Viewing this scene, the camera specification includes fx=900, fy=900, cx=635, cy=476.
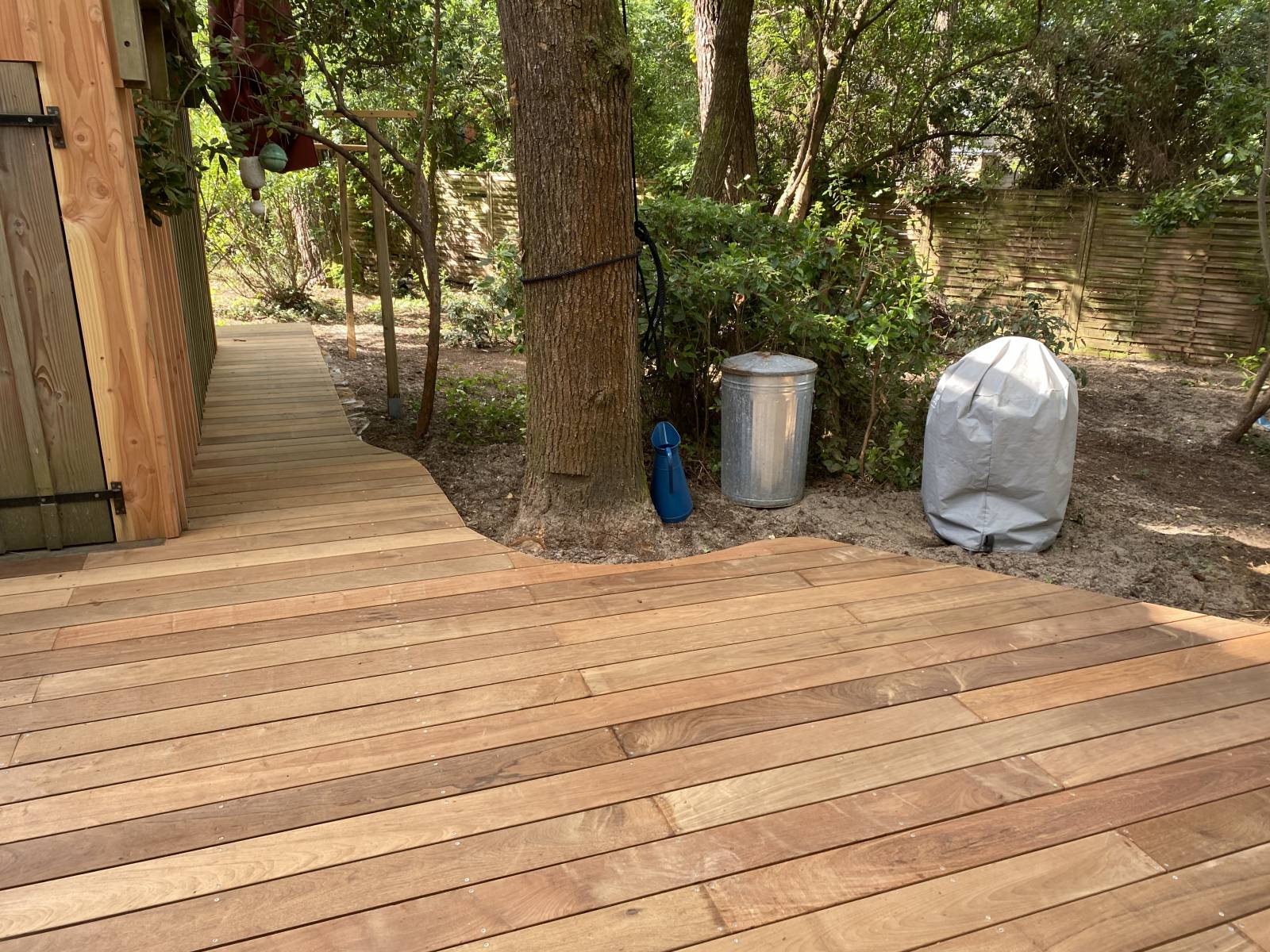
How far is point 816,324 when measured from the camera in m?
3.85

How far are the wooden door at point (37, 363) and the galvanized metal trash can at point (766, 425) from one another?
2.28 meters

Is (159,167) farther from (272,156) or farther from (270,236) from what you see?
(270,236)

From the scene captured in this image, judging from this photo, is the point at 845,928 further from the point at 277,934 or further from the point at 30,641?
the point at 30,641

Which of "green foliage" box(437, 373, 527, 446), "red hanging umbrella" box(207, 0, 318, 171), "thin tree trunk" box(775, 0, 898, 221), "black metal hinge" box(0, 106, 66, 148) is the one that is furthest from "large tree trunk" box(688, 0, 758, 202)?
"black metal hinge" box(0, 106, 66, 148)

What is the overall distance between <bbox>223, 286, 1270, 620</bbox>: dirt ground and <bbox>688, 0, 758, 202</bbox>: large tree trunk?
275cm

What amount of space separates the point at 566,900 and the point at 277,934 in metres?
0.46

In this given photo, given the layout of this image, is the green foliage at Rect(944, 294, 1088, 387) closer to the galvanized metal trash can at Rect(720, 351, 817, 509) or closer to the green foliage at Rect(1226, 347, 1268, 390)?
the galvanized metal trash can at Rect(720, 351, 817, 509)

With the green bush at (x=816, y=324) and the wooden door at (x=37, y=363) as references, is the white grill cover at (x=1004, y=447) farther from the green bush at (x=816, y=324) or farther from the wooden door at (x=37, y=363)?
the wooden door at (x=37, y=363)

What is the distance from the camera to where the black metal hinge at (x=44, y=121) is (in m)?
2.49

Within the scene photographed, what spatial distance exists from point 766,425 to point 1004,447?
0.90 meters

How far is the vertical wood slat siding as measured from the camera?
23.9 ft

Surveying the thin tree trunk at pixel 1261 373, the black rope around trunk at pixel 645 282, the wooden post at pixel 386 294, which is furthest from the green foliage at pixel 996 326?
the wooden post at pixel 386 294

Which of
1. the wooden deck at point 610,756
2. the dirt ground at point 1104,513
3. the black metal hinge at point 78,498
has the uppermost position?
the black metal hinge at point 78,498

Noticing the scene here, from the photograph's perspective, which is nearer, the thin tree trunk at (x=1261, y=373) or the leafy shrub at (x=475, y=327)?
the thin tree trunk at (x=1261, y=373)
